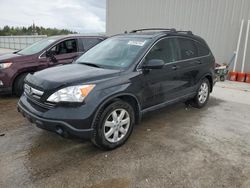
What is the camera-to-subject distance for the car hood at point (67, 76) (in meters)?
3.06

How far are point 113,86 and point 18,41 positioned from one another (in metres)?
26.5

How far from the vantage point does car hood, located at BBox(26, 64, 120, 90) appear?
306cm

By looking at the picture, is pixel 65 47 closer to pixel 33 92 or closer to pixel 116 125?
pixel 33 92

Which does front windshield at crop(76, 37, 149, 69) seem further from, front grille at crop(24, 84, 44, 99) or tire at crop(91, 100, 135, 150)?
front grille at crop(24, 84, 44, 99)

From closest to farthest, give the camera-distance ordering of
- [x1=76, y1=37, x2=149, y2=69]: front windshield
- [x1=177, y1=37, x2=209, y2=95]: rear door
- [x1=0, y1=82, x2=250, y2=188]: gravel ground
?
[x1=0, y1=82, x2=250, y2=188]: gravel ground → [x1=76, y1=37, x2=149, y2=69]: front windshield → [x1=177, y1=37, x2=209, y2=95]: rear door

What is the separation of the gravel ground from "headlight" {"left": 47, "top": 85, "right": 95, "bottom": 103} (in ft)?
2.64

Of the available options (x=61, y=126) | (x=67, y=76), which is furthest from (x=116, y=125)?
(x=67, y=76)

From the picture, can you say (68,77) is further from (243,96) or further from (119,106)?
(243,96)

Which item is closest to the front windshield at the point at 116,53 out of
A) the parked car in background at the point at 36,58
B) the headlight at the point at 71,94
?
the headlight at the point at 71,94

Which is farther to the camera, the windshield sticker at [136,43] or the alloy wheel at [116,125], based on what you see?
the windshield sticker at [136,43]

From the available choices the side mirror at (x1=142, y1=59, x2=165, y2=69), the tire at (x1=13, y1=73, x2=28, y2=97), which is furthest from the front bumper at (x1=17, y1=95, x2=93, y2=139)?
the tire at (x1=13, y1=73, x2=28, y2=97)

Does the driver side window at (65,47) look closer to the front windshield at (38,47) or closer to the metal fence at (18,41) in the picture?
the front windshield at (38,47)

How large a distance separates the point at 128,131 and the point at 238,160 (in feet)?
5.10

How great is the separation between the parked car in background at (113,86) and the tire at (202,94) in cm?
39
